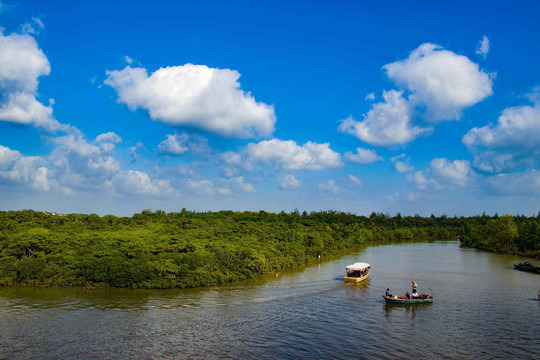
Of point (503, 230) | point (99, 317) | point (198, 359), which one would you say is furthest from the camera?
point (503, 230)

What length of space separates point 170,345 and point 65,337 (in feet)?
25.8

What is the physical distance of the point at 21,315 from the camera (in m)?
31.2

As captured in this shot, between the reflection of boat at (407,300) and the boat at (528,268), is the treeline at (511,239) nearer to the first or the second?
the boat at (528,268)

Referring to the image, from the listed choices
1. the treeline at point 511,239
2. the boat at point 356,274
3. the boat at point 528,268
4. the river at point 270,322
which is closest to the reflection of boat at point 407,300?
the river at point 270,322

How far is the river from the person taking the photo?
24.2 metres

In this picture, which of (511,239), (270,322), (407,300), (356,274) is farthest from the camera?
(511,239)

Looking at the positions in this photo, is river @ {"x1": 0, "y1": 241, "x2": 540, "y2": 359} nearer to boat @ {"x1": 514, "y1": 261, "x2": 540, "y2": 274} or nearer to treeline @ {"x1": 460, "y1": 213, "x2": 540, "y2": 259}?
boat @ {"x1": 514, "y1": 261, "x2": 540, "y2": 274}

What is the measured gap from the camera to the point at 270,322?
2973 cm

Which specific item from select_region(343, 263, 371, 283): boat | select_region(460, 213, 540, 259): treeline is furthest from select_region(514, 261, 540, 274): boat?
select_region(343, 263, 371, 283): boat

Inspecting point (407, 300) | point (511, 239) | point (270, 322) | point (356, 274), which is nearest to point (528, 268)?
point (356, 274)

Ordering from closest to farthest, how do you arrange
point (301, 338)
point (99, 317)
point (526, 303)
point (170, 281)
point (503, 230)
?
point (301, 338)
point (99, 317)
point (526, 303)
point (170, 281)
point (503, 230)

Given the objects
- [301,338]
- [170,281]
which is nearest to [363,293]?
[301,338]

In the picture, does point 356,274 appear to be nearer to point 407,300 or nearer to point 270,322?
point 407,300

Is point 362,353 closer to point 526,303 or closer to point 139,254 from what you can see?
point 526,303
